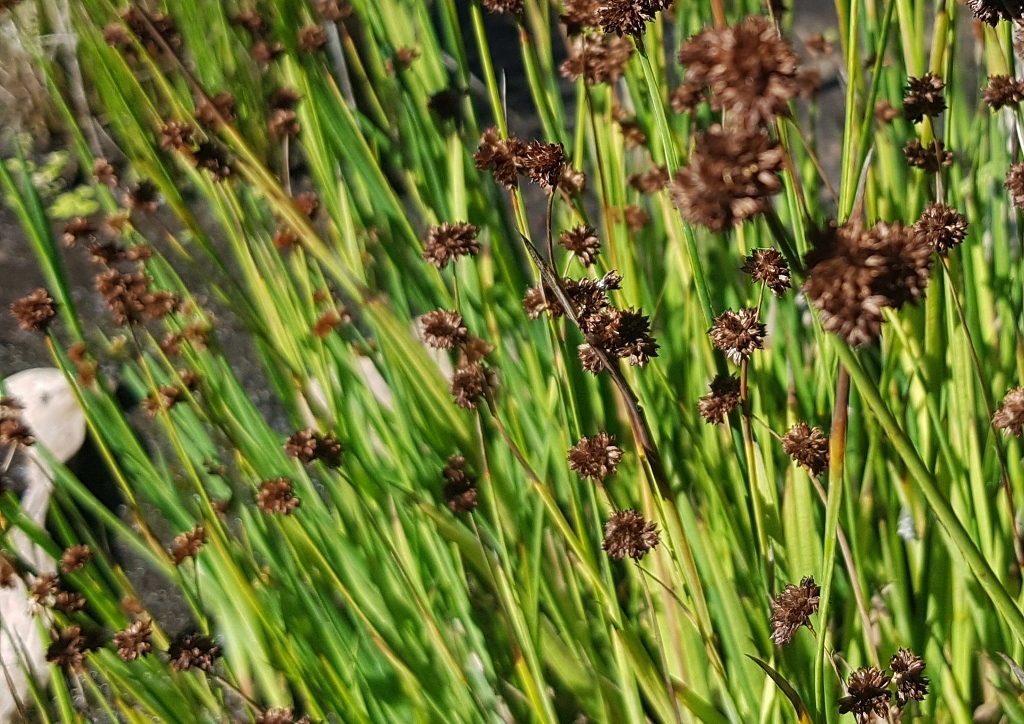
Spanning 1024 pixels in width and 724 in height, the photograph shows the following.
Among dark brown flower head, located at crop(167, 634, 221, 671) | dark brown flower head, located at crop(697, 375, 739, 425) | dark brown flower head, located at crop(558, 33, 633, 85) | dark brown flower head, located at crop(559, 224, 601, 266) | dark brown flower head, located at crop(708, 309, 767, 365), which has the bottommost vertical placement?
dark brown flower head, located at crop(167, 634, 221, 671)

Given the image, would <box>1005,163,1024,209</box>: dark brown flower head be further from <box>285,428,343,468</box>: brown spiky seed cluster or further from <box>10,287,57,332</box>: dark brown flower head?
<box>10,287,57,332</box>: dark brown flower head

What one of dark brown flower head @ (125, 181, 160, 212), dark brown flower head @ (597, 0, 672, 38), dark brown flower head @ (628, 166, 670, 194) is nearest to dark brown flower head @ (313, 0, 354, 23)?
dark brown flower head @ (125, 181, 160, 212)

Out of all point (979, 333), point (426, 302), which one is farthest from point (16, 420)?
point (979, 333)

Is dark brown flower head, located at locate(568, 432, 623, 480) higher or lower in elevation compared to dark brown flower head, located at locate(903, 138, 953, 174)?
lower

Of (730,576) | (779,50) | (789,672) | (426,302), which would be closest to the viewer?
(779,50)

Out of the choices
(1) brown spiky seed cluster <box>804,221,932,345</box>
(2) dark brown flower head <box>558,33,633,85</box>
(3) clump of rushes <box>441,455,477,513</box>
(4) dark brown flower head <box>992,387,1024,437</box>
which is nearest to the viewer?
(1) brown spiky seed cluster <box>804,221,932,345</box>

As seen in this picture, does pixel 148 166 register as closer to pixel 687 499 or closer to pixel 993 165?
pixel 687 499

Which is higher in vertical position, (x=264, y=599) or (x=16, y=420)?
(x=16, y=420)

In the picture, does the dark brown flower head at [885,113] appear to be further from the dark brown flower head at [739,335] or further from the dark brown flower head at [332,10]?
the dark brown flower head at [332,10]
